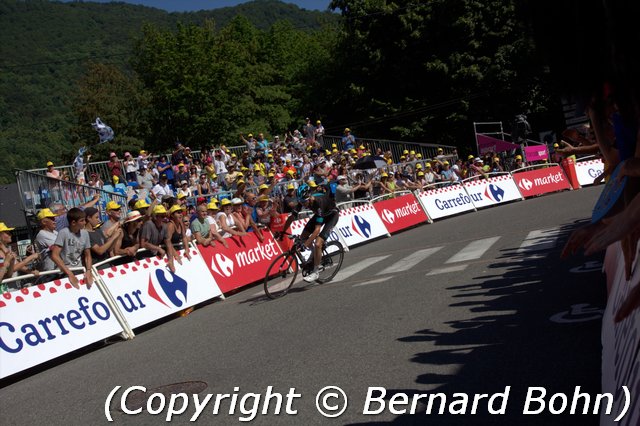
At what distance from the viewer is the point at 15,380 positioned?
31.9ft

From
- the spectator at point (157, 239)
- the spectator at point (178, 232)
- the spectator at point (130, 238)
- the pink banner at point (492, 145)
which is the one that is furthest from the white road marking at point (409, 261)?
the pink banner at point (492, 145)

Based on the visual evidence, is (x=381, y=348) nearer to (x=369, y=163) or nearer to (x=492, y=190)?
(x=369, y=163)

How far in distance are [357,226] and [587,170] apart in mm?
15691

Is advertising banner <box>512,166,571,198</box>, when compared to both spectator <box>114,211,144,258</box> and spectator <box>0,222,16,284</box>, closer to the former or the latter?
spectator <box>114,211,144,258</box>

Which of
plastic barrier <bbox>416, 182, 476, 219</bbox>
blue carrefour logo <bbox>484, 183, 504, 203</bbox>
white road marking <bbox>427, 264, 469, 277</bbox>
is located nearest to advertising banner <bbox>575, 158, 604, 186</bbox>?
blue carrefour logo <bbox>484, 183, 504, 203</bbox>

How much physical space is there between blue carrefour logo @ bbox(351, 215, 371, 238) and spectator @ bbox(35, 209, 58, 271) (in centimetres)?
1029

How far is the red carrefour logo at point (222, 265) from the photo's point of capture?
46.8 feet

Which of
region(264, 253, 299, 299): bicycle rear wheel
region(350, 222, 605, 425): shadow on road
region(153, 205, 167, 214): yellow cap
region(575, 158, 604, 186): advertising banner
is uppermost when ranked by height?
region(153, 205, 167, 214): yellow cap

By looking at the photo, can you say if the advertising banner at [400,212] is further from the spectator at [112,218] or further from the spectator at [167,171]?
the spectator at [112,218]

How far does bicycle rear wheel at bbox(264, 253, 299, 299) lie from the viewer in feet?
41.8

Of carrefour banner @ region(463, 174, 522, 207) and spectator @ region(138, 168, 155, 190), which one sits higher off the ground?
spectator @ region(138, 168, 155, 190)

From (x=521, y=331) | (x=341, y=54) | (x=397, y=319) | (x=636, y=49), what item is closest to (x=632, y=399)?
(x=636, y=49)

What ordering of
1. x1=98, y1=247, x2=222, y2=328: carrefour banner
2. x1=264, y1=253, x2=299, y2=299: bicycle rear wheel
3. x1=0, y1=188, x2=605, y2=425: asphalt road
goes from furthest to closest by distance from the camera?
x1=264, y1=253, x2=299, y2=299: bicycle rear wheel
x1=98, y1=247, x2=222, y2=328: carrefour banner
x1=0, y1=188, x2=605, y2=425: asphalt road

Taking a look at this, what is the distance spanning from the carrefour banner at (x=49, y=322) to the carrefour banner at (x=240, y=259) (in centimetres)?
332
